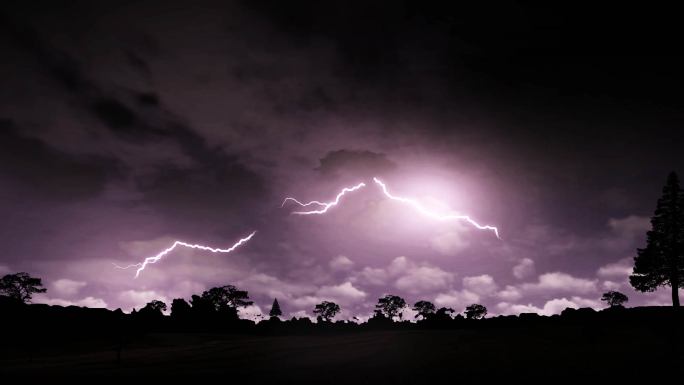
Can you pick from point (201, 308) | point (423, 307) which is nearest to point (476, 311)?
point (423, 307)

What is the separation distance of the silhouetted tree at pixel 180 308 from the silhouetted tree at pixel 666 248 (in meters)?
115

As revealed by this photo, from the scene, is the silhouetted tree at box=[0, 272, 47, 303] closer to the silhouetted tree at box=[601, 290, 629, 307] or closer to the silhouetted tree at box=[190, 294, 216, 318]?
the silhouetted tree at box=[190, 294, 216, 318]

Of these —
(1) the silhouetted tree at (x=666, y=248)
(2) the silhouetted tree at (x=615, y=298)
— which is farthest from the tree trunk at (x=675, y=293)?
(2) the silhouetted tree at (x=615, y=298)

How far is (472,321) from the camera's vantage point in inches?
3179

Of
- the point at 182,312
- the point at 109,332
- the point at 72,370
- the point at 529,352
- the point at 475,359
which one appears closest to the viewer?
the point at 475,359

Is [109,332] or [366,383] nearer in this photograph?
[366,383]

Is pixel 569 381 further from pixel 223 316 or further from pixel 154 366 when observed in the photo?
pixel 223 316

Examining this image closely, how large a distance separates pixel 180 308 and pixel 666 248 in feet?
415

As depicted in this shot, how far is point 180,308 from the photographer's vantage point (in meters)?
138

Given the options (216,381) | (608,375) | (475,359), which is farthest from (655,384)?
(216,381)

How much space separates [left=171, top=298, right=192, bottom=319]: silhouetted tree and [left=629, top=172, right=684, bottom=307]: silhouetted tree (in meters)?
115

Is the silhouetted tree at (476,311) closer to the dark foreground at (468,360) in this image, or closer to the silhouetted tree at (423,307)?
the silhouetted tree at (423,307)

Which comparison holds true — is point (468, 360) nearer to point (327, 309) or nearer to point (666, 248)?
point (666, 248)

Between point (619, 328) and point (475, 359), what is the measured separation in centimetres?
2374
